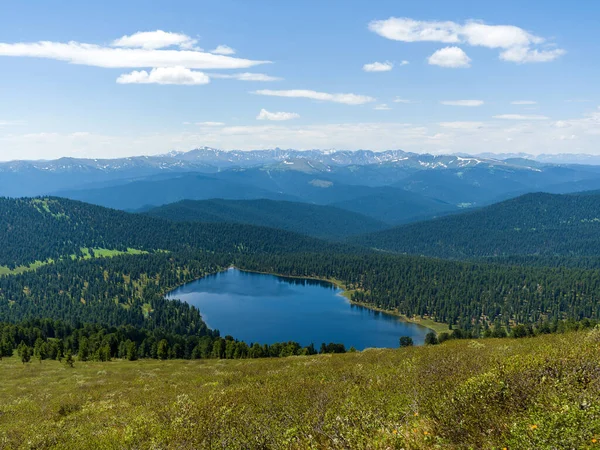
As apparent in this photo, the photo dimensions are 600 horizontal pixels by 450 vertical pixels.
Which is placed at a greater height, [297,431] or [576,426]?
[576,426]

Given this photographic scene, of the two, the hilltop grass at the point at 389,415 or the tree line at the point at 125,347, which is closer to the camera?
the hilltop grass at the point at 389,415

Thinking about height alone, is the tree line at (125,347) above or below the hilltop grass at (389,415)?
below

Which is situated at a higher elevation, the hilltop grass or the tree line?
the hilltop grass

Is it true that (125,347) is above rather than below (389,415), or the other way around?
below

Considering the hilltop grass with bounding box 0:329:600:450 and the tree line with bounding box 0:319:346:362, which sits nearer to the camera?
the hilltop grass with bounding box 0:329:600:450

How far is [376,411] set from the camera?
33031mm

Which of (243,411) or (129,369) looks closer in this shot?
(243,411)

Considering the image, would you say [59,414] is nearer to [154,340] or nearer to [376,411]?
[376,411]

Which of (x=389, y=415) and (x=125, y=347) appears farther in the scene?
(x=125, y=347)

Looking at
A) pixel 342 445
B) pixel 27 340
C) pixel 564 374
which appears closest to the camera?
pixel 342 445

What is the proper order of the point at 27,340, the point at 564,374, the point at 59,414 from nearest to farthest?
the point at 564,374 → the point at 59,414 → the point at 27,340

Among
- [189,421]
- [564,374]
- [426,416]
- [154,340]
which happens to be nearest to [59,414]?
[189,421]

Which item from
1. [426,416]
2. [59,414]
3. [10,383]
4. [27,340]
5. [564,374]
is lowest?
[27,340]

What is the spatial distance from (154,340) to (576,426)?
165 meters
